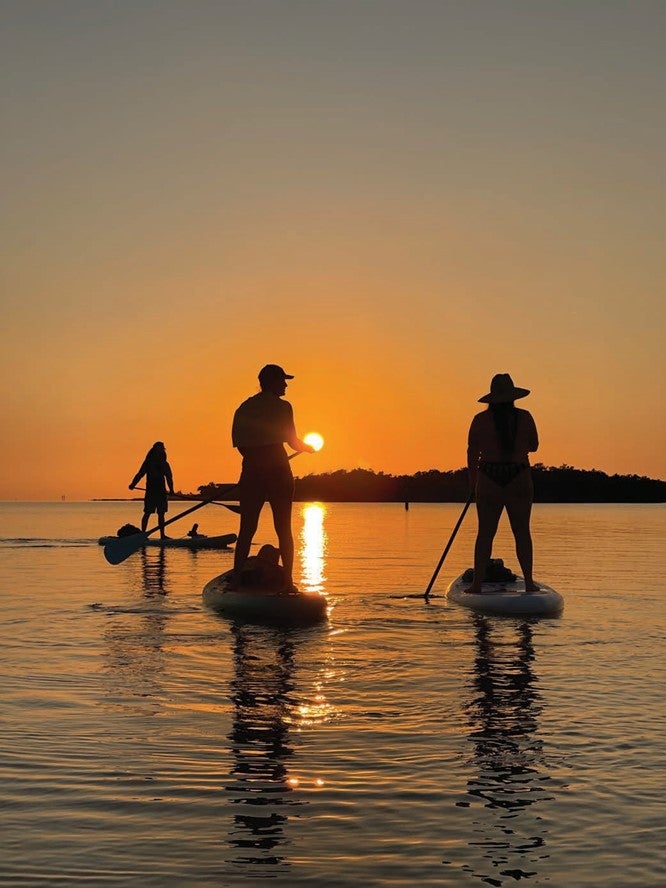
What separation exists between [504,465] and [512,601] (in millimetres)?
1699

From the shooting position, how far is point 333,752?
6180 millimetres

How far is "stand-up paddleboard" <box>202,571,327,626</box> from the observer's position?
40.8 ft

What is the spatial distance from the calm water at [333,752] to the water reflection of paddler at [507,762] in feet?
0.05

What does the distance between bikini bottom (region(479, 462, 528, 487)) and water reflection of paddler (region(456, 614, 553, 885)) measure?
380cm

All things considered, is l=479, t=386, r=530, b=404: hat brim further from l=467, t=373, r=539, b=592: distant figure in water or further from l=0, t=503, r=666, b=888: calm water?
l=0, t=503, r=666, b=888: calm water

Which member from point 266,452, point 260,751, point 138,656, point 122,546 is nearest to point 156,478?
point 122,546

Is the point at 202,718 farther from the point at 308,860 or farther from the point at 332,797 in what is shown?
the point at 308,860

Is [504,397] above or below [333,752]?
above

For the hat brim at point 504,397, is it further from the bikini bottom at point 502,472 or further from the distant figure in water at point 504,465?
the bikini bottom at point 502,472

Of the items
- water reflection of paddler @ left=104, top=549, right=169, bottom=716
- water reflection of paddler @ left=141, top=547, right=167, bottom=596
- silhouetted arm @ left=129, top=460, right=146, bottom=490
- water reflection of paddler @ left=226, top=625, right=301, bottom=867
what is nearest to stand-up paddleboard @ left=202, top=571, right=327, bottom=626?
water reflection of paddler @ left=104, top=549, right=169, bottom=716

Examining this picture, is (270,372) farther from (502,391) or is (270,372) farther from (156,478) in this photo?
(156,478)

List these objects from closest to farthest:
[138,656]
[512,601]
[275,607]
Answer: [138,656], [275,607], [512,601]

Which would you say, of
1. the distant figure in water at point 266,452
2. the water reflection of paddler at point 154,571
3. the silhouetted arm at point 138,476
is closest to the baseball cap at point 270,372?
the distant figure in water at point 266,452

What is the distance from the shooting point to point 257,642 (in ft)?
36.5
